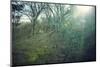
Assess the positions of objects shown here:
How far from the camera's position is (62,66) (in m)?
2.25

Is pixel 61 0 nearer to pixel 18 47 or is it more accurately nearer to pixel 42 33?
pixel 42 33

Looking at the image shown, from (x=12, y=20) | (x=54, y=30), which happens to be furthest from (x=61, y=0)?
(x=12, y=20)

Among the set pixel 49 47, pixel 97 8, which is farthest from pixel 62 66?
pixel 97 8

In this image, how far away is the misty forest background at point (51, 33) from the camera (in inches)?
82.4

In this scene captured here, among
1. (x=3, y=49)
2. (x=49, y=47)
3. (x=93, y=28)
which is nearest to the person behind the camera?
(x=3, y=49)

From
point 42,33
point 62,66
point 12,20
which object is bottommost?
point 62,66

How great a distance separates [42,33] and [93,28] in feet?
2.47

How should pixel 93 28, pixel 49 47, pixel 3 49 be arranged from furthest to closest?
pixel 93 28
pixel 49 47
pixel 3 49

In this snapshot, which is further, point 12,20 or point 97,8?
point 97,8

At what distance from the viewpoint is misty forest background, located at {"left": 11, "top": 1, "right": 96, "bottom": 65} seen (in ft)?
6.87

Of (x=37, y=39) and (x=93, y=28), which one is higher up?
(x=93, y=28)

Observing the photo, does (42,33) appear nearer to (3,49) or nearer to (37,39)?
(37,39)

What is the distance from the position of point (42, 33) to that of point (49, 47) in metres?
0.21

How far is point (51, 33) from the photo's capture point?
221cm
